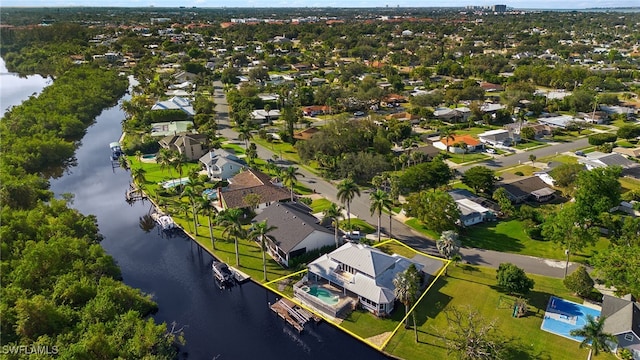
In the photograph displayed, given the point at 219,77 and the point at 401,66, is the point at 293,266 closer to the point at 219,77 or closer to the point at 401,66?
the point at 219,77

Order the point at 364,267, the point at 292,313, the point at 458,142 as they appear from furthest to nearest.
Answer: the point at 458,142 → the point at 364,267 → the point at 292,313

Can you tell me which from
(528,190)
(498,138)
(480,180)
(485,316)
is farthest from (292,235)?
(498,138)

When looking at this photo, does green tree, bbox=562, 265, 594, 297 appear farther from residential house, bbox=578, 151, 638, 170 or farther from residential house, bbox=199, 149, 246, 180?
residential house, bbox=199, 149, 246, 180

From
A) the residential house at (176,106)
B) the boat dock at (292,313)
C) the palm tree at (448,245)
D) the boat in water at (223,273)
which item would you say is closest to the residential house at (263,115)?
the residential house at (176,106)

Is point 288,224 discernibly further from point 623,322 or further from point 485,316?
point 623,322

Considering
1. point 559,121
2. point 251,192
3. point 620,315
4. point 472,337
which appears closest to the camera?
point 472,337
